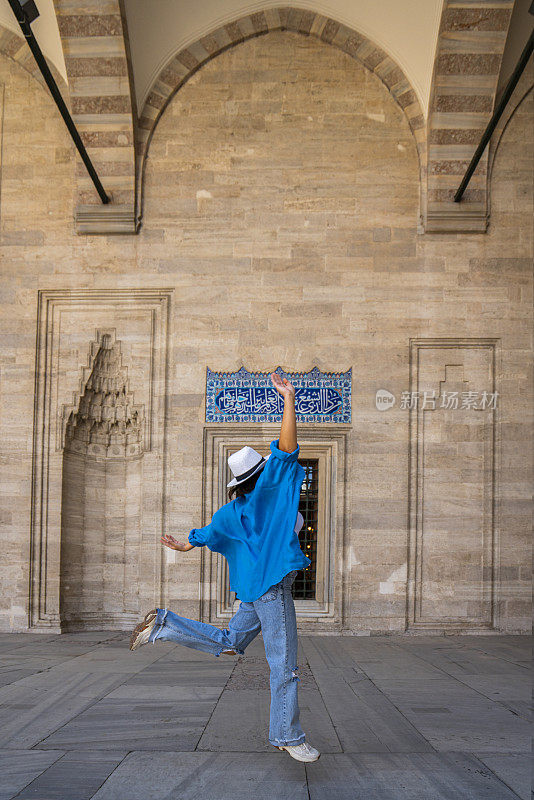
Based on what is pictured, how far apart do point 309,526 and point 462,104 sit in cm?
507

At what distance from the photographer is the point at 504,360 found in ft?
29.8

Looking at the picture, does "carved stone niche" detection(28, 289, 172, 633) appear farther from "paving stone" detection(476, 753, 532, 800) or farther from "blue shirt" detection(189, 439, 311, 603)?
"paving stone" detection(476, 753, 532, 800)

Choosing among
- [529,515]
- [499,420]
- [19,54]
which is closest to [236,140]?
[19,54]

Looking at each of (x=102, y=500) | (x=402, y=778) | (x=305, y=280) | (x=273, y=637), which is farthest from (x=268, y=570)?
(x=102, y=500)

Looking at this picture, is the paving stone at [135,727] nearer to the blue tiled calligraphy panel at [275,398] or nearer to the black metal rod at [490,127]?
the blue tiled calligraphy panel at [275,398]

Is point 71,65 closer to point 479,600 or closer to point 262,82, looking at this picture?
point 262,82

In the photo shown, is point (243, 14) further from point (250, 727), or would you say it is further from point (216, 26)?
point (250, 727)

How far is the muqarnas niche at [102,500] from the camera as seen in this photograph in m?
9.23

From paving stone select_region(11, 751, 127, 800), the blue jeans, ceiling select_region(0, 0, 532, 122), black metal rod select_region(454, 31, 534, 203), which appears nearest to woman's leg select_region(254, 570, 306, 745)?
the blue jeans

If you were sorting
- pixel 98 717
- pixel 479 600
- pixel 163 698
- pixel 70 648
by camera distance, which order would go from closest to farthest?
pixel 98 717 < pixel 163 698 < pixel 70 648 < pixel 479 600

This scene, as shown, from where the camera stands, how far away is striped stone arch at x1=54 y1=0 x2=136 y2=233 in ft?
28.5

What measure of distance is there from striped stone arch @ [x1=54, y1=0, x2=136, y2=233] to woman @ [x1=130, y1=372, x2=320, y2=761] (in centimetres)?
629

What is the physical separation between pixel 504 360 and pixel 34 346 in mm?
5386

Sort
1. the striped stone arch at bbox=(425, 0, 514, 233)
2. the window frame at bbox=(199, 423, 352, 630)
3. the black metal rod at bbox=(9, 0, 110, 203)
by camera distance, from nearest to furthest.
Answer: the black metal rod at bbox=(9, 0, 110, 203), the striped stone arch at bbox=(425, 0, 514, 233), the window frame at bbox=(199, 423, 352, 630)
